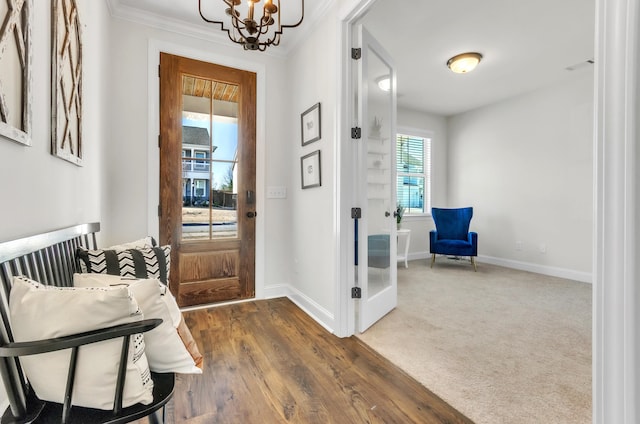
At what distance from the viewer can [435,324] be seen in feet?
8.07

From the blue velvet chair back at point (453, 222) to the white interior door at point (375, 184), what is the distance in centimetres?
245

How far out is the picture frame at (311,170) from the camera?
254cm

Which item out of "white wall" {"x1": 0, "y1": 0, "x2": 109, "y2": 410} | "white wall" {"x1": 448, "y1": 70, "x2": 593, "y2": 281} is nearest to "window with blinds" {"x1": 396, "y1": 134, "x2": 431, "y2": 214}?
"white wall" {"x1": 448, "y1": 70, "x2": 593, "y2": 281}

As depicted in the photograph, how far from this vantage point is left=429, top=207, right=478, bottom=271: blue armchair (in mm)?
4426

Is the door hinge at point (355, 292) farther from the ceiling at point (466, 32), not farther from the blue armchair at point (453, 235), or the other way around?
the blue armchair at point (453, 235)

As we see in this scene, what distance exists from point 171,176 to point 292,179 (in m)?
1.13

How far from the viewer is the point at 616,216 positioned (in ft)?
2.84

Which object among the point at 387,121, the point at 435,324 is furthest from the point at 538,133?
the point at 435,324

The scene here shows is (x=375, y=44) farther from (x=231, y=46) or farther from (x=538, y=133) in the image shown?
(x=538, y=133)

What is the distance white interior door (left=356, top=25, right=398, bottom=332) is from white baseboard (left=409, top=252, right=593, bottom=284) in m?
2.85

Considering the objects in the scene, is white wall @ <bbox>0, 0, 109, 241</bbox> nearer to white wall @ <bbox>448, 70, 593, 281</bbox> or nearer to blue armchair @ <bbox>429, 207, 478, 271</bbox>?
blue armchair @ <bbox>429, 207, 478, 271</bbox>

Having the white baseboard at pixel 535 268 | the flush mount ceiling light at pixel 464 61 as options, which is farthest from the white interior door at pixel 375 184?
the white baseboard at pixel 535 268

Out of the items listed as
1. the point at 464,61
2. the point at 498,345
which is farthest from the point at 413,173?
the point at 498,345

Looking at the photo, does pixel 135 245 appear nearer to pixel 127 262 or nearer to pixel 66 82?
pixel 127 262
